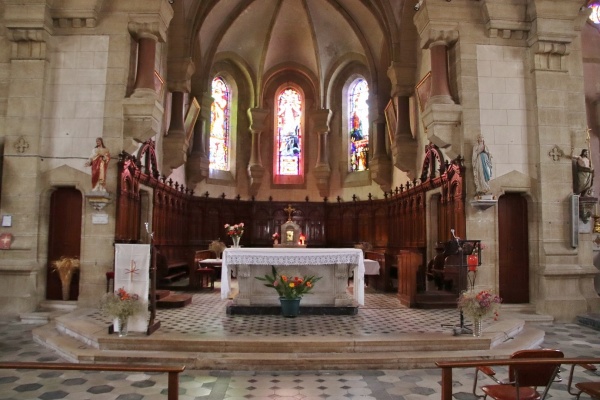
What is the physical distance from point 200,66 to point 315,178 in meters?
5.94

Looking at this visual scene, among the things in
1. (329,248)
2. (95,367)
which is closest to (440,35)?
(329,248)

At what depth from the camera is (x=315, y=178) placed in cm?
1925

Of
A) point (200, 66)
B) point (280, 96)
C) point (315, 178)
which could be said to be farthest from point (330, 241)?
point (200, 66)

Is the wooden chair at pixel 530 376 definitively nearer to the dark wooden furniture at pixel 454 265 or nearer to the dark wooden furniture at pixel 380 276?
the dark wooden furniture at pixel 454 265

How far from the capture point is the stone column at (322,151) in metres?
19.0

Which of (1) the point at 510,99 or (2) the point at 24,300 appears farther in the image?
(1) the point at 510,99

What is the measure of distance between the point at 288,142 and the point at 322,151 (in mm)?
1630

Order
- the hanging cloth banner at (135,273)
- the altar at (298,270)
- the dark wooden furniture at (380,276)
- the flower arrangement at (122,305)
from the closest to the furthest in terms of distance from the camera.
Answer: the flower arrangement at (122,305) < the hanging cloth banner at (135,273) < the altar at (298,270) < the dark wooden furniture at (380,276)

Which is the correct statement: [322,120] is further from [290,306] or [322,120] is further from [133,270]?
[133,270]

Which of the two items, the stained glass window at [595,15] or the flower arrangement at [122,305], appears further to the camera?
the stained glass window at [595,15]

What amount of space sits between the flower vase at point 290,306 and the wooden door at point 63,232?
470 cm

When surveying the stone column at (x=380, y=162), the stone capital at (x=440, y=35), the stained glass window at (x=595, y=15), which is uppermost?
the stained glass window at (x=595, y=15)

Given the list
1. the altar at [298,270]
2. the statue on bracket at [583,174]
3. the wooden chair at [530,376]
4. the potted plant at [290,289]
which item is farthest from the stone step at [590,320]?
the wooden chair at [530,376]

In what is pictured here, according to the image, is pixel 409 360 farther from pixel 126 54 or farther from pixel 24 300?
pixel 126 54
